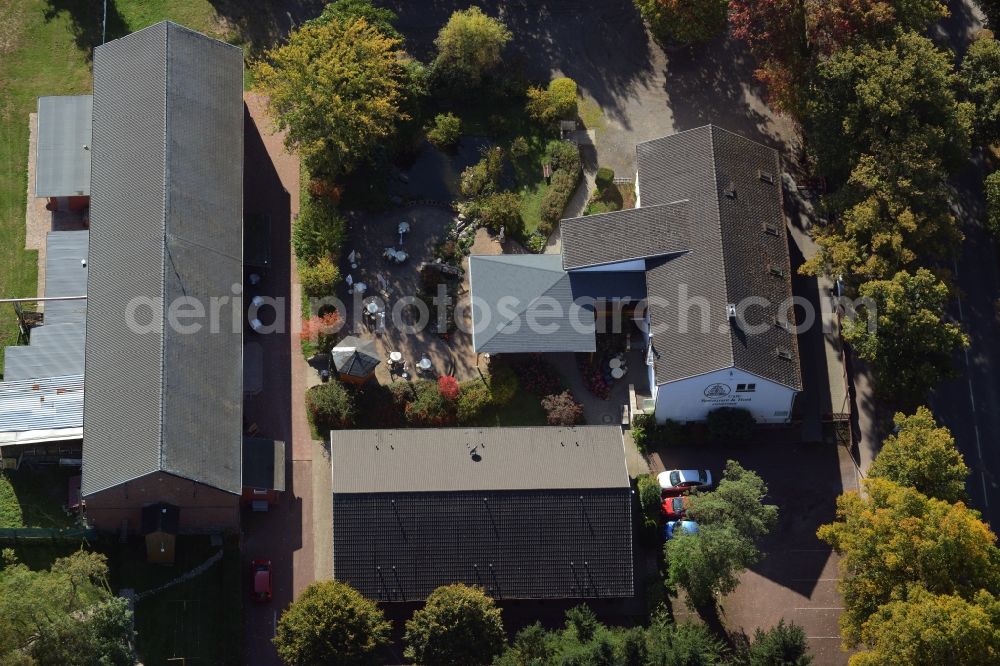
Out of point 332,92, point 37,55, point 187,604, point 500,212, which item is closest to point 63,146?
point 37,55

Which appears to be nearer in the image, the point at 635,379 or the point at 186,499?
the point at 186,499

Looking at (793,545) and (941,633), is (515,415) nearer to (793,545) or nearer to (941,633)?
(793,545)

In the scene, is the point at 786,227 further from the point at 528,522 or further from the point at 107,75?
the point at 107,75

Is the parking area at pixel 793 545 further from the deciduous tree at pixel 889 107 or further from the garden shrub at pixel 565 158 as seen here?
the garden shrub at pixel 565 158

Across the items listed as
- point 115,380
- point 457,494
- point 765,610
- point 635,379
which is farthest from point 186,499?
point 765,610

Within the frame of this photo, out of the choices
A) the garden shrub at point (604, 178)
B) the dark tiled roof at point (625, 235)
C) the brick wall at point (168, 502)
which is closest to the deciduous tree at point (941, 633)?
the dark tiled roof at point (625, 235)
